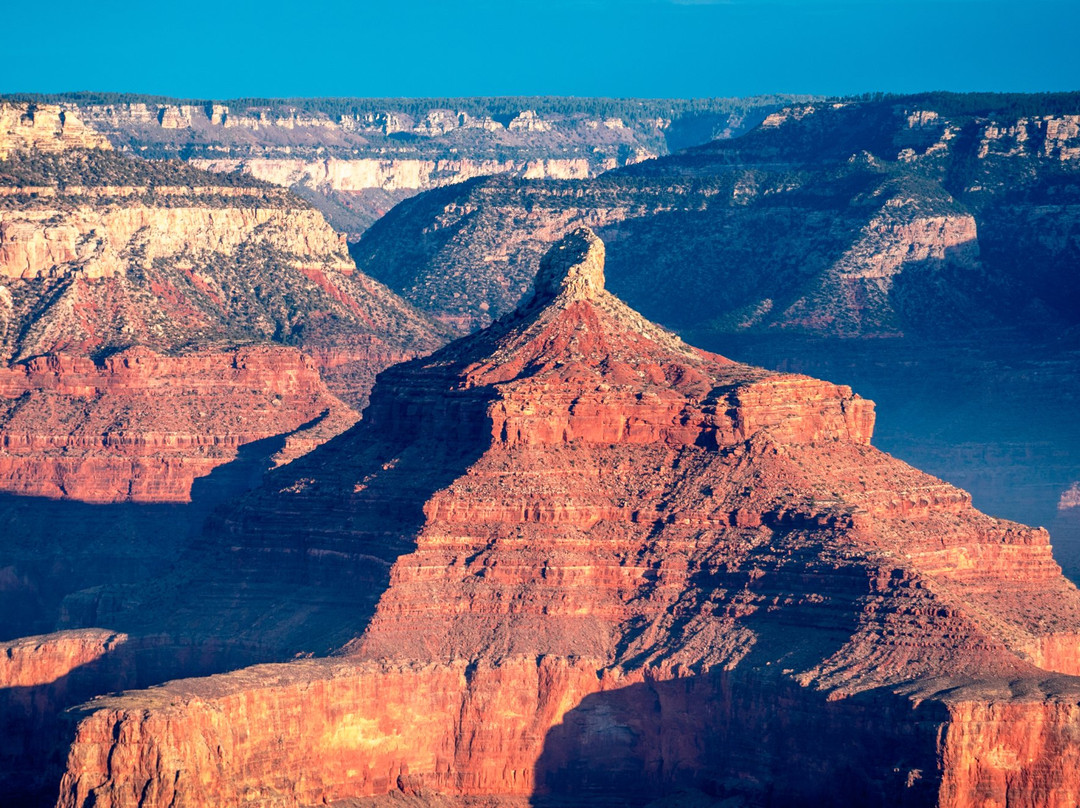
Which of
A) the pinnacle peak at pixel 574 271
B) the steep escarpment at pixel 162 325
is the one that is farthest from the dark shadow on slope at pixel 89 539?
the pinnacle peak at pixel 574 271

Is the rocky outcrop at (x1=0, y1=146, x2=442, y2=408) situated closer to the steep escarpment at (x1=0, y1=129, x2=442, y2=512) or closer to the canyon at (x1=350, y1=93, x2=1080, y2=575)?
the steep escarpment at (x1=0, y1=129, x2=442, y2=512)

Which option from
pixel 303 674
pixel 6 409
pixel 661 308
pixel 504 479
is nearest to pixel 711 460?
pixel 504 479

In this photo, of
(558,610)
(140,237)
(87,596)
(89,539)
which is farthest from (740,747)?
(140,237)

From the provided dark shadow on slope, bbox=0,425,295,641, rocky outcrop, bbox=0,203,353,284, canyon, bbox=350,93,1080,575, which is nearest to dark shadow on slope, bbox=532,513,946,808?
dark shadow on slope, bbox=0,425,295,641

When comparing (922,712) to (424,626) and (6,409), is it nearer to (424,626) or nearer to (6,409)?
(424,626)

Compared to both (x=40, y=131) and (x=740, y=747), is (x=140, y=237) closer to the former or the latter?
(x=40, y=131)
